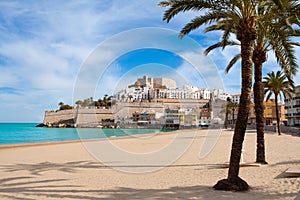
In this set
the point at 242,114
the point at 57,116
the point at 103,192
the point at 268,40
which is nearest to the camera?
the point at 103,192

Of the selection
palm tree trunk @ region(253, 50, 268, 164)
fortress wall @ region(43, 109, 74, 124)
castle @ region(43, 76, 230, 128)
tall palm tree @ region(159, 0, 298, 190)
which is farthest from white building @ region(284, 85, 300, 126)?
fortress wall @ region(43, 109, 74, 124)

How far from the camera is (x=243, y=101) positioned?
8.16m

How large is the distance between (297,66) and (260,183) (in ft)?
16.5

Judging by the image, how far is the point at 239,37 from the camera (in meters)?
8.57

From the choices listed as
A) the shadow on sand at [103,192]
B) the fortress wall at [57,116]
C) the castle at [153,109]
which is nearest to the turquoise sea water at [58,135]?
the castle at [153,109]

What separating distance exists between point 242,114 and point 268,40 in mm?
4854

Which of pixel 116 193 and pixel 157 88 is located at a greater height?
pixel 157 88

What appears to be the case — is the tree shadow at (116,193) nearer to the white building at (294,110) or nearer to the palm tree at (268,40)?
the palm tree at (268,40)

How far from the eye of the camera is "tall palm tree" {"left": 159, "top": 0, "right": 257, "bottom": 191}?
8031mm

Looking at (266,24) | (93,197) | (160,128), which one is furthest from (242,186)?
(160,128)

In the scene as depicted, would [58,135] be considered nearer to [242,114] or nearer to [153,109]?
[153,109]

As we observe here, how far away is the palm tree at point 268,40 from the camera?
9.70m

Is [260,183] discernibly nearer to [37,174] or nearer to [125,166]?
[125,166]

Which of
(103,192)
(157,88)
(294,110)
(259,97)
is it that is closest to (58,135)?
(157,88)
